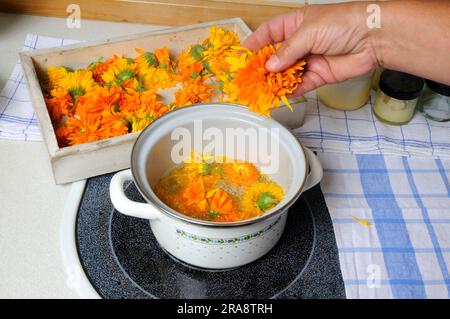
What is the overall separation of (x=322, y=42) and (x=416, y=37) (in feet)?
0.42

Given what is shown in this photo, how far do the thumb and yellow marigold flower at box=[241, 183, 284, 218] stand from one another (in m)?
0.17

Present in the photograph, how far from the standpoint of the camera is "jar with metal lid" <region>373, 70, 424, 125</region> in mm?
917

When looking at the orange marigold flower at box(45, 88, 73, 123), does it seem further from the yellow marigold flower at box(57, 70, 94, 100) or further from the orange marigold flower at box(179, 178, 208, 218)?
the orange marigold flower at box(179, 178, 208, 218)

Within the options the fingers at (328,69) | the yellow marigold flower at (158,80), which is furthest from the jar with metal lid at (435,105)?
the yellow marigold flower at (158,80)

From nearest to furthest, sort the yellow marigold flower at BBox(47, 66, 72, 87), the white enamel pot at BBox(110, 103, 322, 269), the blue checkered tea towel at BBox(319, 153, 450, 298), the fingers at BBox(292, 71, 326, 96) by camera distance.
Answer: the white enamel pot at BBox(110, 103, 322, 269) → the blue checkered tea towel at BBox(319, 153, 450, 298) → the fingers at BBox(292, 71, 326, 96) → the yellow marigold flower at BBox(47, 66, 72, 87)

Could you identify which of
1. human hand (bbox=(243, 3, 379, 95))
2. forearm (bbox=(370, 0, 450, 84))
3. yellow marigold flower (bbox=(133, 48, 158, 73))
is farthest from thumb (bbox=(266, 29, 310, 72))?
yellow marigold flower (bbox=(133, 48, 158, 73))

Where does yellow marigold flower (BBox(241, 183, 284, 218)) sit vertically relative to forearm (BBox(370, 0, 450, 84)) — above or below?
below

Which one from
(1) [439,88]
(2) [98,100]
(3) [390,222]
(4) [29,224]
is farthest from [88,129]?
(1) [439,88]

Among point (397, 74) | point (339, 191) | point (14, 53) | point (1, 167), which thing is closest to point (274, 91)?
point (339, 191)

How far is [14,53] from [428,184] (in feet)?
2.65

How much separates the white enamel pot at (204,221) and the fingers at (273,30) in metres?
0.15

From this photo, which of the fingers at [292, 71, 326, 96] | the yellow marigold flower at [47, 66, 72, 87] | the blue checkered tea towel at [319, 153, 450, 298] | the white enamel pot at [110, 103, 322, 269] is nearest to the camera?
the white enamel pot at [110, 103, 322, 269]

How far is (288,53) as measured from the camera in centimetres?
73

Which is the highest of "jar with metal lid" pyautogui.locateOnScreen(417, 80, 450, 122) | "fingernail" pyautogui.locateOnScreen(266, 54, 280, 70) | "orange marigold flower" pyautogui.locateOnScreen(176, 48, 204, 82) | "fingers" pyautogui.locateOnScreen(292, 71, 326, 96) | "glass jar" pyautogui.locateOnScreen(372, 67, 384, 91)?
"fingernail" pyautogui.locateOnScreen(266, 54, 280, 70)
